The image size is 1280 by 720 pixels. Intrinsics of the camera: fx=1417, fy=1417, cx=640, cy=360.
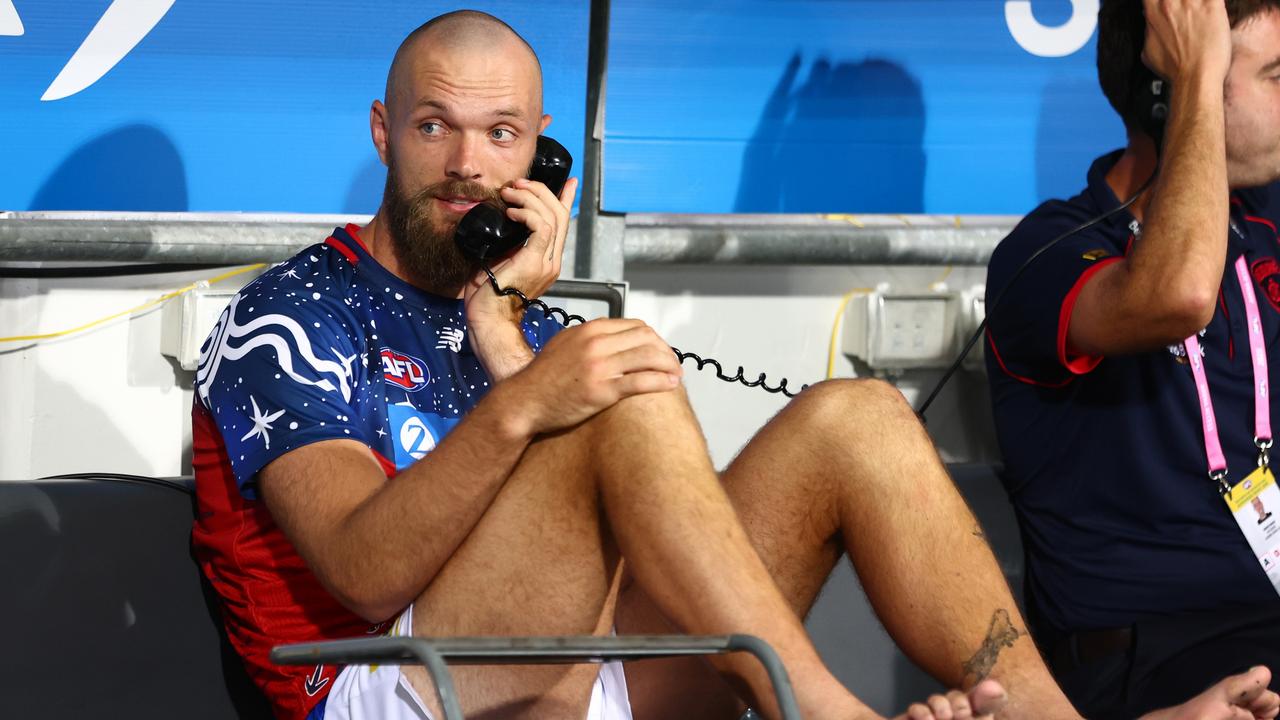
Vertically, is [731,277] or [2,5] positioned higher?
[2,5]

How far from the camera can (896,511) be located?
64.9 inches

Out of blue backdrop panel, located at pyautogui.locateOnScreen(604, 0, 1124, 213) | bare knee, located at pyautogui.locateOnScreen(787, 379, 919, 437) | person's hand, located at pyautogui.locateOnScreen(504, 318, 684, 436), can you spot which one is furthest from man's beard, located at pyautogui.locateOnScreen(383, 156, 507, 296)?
blue backdrop panel, located at pyautogui.locateOnScreen(604, 0, 1124, 213)

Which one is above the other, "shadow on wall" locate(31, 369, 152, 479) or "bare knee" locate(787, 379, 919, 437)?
"bare knee" locate(787, 379, 919, 437)

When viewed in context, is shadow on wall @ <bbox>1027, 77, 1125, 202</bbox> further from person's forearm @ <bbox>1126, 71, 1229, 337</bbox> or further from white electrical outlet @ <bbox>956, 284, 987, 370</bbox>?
person's forearm @ <bbox>1126, 71, 1229, 337</bbox>

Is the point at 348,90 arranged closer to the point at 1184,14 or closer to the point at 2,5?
the point at 2,5

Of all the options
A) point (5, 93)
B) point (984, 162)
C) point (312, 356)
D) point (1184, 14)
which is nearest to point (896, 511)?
point (312, 356)

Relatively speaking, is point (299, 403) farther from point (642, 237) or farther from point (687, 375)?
point (687, 375)

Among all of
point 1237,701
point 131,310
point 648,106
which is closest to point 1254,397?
point 1237,701

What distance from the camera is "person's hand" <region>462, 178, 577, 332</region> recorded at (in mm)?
1883

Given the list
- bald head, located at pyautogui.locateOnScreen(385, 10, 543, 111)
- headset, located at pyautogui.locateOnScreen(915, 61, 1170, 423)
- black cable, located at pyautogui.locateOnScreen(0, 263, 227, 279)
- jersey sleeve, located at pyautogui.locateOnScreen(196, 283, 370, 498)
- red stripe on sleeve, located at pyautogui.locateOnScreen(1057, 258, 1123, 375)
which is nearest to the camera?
jersey sleeve, located at pyautogui.locateOnScreen(196, 283, 370, 498)

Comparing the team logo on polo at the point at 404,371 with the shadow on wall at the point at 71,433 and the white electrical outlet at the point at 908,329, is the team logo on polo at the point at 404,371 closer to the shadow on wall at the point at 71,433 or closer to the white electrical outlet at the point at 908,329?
the shadow on wall at the point at 71,433

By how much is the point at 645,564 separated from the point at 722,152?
1.22 meters

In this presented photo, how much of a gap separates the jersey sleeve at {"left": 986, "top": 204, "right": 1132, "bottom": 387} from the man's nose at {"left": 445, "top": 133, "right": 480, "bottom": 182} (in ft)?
2.81

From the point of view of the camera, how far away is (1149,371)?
7.09ft
